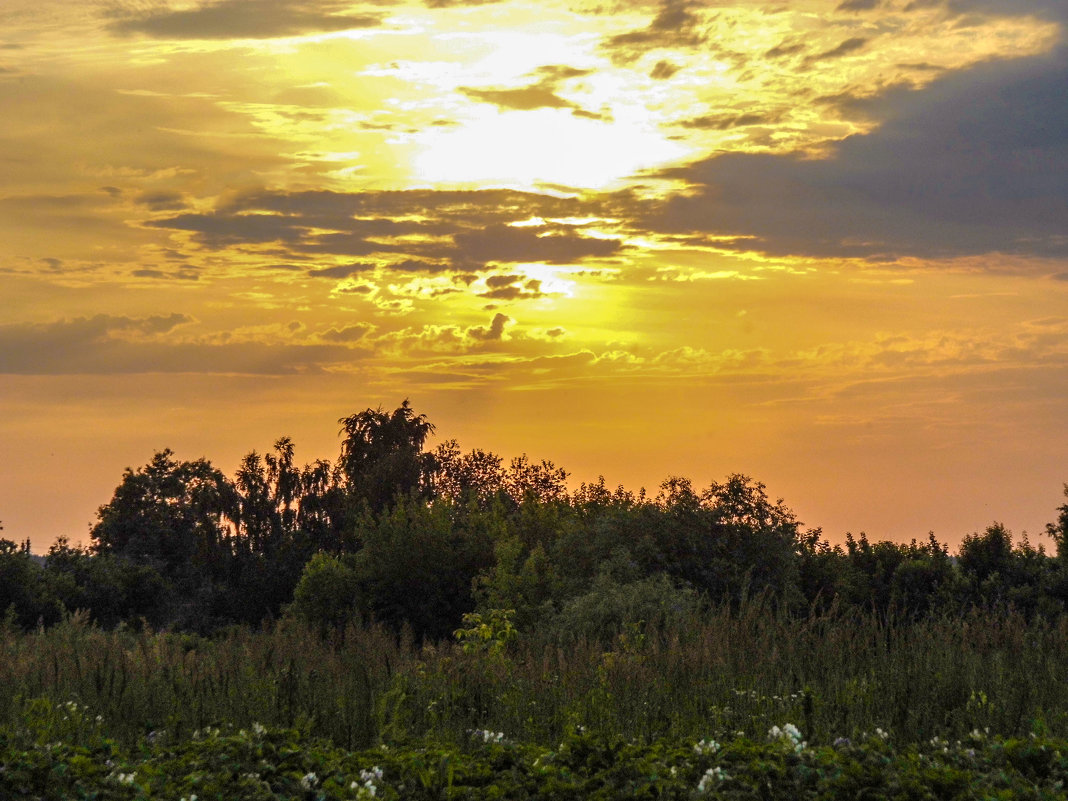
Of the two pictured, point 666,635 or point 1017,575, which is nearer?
point 666,635

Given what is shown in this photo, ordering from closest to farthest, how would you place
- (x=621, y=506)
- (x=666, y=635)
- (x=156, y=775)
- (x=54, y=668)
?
1. (x=156, y=775)
2. (x=54, y=668)
3. (x=666, y=635)
4. (x=621, y=506)

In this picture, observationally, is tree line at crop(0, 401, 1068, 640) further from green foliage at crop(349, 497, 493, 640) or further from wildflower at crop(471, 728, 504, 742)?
wildflower at crop(471, 728, 504, 742)

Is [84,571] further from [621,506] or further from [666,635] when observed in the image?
[666,635]

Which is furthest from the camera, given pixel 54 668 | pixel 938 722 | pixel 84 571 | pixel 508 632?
pixel 84 571

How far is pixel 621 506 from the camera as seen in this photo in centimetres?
2539

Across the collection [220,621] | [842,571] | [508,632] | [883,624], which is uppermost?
[883,624]

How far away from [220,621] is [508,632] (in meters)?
28.7

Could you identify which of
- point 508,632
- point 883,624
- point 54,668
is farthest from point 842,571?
point 54,668

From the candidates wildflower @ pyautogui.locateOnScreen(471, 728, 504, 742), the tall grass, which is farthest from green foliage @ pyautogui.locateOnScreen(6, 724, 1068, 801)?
the tall grass

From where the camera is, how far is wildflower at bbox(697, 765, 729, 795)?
6.67 meters

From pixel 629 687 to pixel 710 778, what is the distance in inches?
108

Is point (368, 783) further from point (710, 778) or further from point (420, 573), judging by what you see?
point (420, 573)

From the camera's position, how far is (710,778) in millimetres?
6785

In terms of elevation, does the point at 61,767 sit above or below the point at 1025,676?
above
